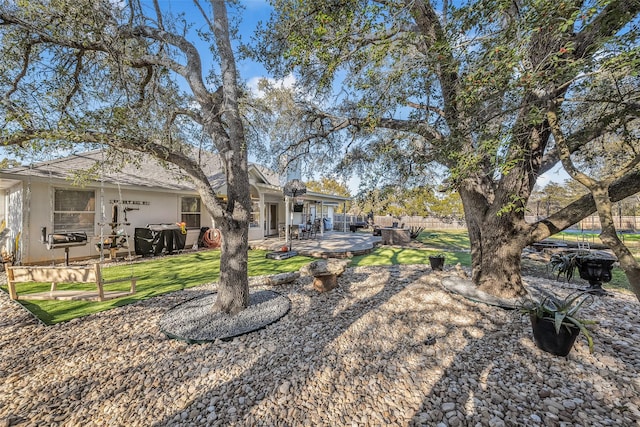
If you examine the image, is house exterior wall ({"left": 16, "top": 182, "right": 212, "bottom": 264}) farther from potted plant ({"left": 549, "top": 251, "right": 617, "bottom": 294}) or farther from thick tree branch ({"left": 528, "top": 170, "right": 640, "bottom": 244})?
potted plant ({"left": 549, "top": 251, "right": 617, "bottom": 294})

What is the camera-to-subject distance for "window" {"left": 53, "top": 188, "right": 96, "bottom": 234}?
826 centimetres

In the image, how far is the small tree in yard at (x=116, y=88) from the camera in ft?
11.0

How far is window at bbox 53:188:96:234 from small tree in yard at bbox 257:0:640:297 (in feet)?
27.4

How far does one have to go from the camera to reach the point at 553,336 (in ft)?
9.64

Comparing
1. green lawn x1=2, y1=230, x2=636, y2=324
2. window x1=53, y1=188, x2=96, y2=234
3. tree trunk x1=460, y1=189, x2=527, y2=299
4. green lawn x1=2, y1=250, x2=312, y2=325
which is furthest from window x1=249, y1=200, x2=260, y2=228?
tree trunk x1=460, y1=189, x2=527, y2=299

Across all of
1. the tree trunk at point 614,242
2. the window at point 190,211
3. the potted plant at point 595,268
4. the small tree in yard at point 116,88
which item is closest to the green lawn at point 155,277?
the window at point 190,211

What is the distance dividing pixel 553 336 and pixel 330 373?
2.68 meters

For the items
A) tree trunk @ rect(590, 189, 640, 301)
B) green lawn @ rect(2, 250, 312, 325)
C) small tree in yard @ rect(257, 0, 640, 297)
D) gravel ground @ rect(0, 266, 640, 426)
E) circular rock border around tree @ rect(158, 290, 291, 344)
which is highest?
small tree in yard @ rect(257, 0, 640, 297)

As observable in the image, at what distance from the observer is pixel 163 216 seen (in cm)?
1073

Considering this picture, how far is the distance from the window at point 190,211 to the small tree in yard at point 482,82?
325 inches

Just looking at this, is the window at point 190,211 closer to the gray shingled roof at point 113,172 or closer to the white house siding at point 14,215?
the gray shingled roof at point 113,172

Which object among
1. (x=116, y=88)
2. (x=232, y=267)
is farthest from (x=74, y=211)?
(x=232, y=267)

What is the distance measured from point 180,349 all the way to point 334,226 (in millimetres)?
20413

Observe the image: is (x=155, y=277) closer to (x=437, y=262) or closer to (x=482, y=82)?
(x=437, y=262)
